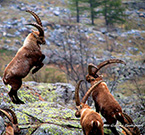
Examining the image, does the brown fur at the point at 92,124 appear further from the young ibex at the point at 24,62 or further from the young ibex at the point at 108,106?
the young ibex at the point at 24,62

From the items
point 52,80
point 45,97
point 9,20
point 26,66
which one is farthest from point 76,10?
point 26,66

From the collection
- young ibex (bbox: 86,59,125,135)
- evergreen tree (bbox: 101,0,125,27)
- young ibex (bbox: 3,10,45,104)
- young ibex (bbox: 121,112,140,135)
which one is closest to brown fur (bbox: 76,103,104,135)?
young ibex (bbox: 86,59,125,135)

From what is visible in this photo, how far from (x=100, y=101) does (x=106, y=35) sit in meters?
29.9

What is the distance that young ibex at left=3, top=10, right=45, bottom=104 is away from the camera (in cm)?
532

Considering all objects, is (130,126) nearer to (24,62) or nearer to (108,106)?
(108,106)

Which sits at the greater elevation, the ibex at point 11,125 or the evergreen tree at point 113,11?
the ibex at point 11,125

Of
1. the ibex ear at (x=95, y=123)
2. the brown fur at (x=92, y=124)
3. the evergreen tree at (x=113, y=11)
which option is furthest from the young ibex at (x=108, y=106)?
the evergreen tree at (x=113, y=11)

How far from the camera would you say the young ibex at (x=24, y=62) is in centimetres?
532

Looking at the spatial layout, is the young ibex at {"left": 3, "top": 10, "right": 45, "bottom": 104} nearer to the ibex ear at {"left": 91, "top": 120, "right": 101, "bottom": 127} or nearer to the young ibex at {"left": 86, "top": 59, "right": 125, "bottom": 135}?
the young ibex at {"left": 86, "top": 59, "right": 125, "bottom": 135}

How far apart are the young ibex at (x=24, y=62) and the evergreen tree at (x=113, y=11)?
30381 mm

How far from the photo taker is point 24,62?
545 cm

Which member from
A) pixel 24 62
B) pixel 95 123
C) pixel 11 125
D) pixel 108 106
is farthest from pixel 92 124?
pixel 24 62

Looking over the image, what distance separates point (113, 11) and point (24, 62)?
3476 cm

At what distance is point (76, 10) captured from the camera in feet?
126
